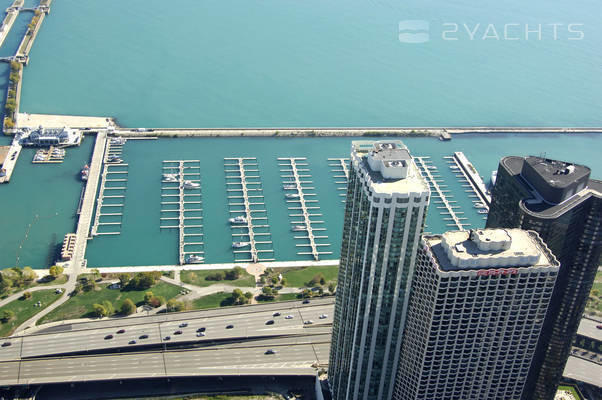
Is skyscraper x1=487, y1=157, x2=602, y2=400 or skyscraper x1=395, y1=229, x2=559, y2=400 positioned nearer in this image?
skyscraper x1=395, y1=229, x2=559, y2=400

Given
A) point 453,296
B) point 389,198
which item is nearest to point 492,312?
point 453,296

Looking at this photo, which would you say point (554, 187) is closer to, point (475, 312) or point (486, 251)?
point (486, 251)

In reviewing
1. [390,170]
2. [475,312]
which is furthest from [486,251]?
[390,170]

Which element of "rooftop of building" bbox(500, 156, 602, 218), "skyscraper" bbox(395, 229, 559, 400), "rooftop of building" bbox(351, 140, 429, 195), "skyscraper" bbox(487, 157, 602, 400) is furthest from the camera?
"rooftop of building" bbox(500, 156, 602, 218)

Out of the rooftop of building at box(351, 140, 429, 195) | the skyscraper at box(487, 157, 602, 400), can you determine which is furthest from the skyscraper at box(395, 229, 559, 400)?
the skyscraper at box(487, 157, 602, 400)

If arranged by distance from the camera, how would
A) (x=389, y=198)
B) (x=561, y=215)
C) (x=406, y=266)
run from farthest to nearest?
1. (x=561, y=215)
2. (x=406, y=266)
3. (x=389, y=198)

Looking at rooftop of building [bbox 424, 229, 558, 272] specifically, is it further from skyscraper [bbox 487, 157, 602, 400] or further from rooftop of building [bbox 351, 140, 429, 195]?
skyscraper [bbox 487, 157, 602, 400]

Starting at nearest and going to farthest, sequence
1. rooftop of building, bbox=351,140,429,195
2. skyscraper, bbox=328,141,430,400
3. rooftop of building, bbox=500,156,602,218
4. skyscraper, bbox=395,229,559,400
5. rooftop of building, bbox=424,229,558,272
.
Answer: rooftop of building, bbox=424,229,558,272 → skyscraper, bbox=395,229,559,400 → rooftop of building, bbox=351,140,429,195 → skyscraper, bbox=328,141,430,400 → rooftop of building, bbox=500,156,602,218

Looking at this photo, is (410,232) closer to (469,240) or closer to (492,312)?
(469,240)
